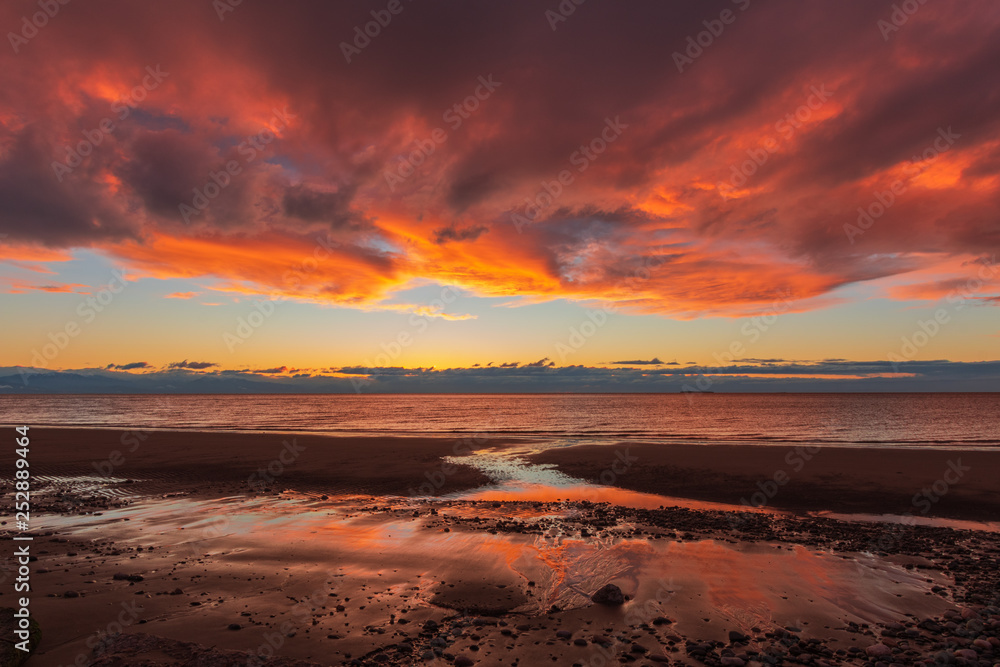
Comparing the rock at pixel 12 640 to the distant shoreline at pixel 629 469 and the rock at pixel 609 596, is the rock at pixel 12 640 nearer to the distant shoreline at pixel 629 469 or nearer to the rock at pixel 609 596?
the rock at pixel 609 596

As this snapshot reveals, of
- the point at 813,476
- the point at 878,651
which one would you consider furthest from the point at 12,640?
the point at 813,476

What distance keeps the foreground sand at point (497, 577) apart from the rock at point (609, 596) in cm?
28

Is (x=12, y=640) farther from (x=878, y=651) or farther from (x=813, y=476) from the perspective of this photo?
(x=813, y=476)

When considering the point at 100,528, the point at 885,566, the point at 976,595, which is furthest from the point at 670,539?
the point at 100,528

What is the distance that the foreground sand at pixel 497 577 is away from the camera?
7609 mm

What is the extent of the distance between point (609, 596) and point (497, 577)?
2612 millimetres

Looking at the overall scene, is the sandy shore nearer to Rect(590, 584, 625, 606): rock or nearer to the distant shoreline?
the distant shoreline

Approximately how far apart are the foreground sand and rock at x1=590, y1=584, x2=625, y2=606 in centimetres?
28

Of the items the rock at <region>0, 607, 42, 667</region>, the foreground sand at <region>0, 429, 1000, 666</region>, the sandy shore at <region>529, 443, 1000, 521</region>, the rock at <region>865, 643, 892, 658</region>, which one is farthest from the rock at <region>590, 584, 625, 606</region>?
the sandy shore at <region>529, 443, 1000, 521</region>

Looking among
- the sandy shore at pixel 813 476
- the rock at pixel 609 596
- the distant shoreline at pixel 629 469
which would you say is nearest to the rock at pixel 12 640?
the rock at pixel 609 596

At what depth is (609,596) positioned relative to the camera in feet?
31.5

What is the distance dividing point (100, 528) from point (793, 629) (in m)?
18.5

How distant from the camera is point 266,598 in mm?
9344

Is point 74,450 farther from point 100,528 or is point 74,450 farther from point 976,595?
point 976,595
